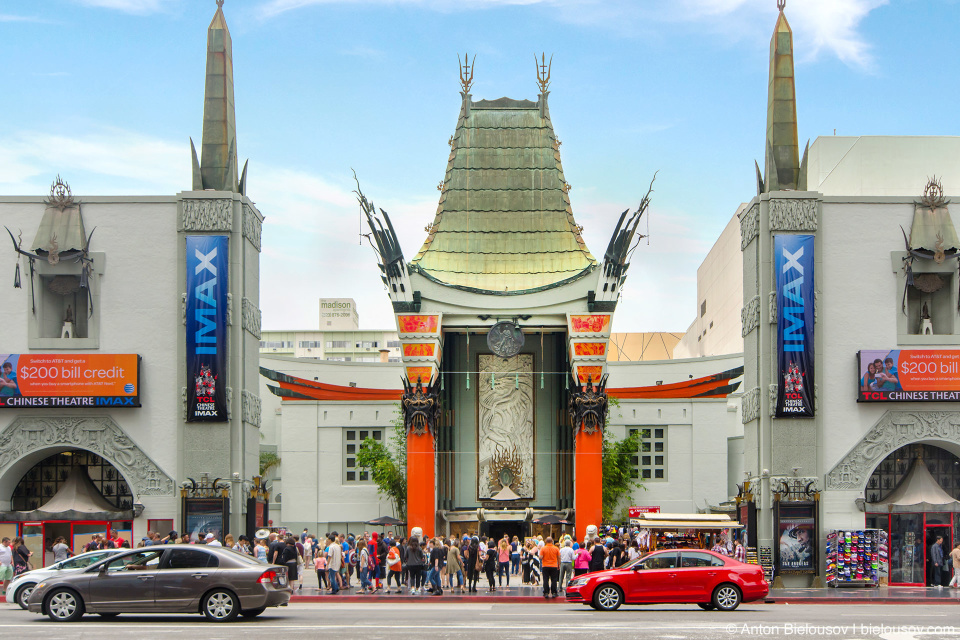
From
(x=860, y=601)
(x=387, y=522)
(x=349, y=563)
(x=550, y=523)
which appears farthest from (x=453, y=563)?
(x=387, y=522)

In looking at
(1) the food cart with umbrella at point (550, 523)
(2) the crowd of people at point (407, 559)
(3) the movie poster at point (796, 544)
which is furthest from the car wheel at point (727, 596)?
(1) the food cart with umbrella at point (550, 523)

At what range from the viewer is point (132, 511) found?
35.9m

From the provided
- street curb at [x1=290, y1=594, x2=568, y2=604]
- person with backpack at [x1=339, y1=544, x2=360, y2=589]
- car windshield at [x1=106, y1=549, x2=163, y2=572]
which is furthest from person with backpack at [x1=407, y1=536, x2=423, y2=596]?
car windshield at [x1=106, y1=549, x2=163, y2=572]

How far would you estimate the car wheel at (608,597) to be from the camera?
25.1 metres

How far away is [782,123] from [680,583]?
59.8 feet

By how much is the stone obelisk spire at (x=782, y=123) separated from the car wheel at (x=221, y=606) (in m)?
22.5

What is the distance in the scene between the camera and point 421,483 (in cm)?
5056

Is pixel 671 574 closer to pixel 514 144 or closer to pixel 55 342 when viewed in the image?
pixel 55 342

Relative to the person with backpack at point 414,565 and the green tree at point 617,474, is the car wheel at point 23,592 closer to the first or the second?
the person with backpack at point 414,565

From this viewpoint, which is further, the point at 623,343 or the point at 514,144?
the point at 623,343

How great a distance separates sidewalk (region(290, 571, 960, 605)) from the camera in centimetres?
2931

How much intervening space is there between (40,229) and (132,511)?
877 centimetres

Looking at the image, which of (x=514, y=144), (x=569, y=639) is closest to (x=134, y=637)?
(x=569, y=639)

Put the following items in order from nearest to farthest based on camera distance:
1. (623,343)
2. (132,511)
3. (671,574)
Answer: (671,574) < (132,511) < (623,343)
